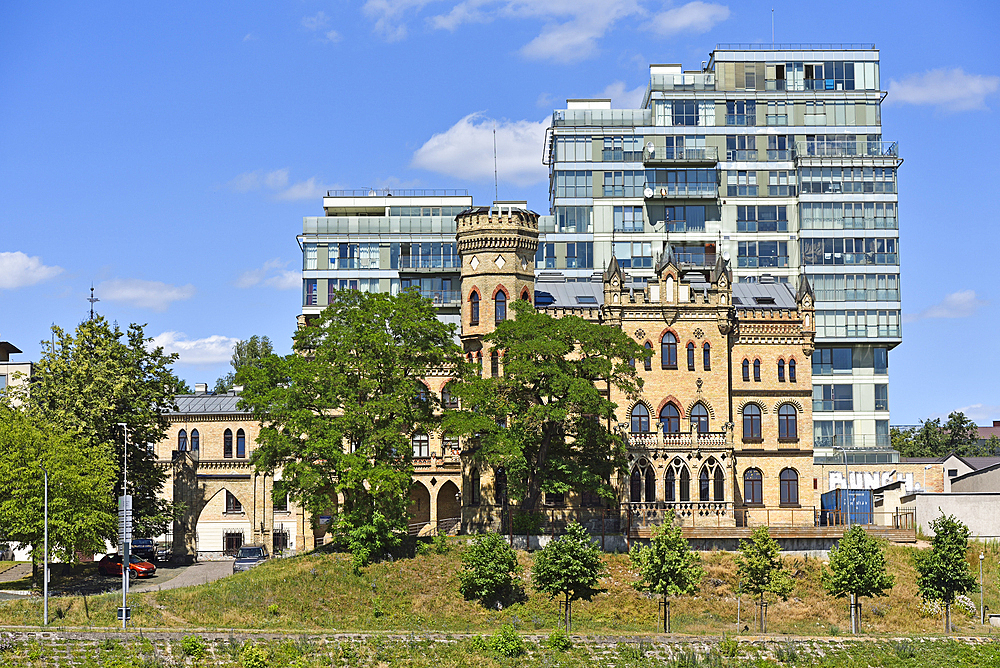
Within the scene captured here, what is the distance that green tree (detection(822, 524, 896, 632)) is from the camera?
51688 mm

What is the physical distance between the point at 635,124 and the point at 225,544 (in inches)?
2238

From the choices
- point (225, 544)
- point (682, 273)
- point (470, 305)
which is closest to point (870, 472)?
point (682, 273)

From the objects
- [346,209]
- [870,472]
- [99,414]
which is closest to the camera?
[99,414]

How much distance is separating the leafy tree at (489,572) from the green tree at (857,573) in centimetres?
1403

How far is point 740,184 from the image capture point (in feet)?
370

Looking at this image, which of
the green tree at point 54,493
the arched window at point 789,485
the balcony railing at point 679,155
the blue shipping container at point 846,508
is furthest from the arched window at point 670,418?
the balcony railing at point 679,155

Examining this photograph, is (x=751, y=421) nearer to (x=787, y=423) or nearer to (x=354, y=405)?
(x=787, y=423)

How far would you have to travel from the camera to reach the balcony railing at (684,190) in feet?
365

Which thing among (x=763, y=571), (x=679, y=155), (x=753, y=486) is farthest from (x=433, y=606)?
(x=679, y=155)

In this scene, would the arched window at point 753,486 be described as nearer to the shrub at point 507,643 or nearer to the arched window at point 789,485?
the arched window at point 789,485

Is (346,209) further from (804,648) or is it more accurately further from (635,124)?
(804,648)

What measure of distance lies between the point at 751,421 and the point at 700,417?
4168 millimetres

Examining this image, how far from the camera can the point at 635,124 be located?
112 meters

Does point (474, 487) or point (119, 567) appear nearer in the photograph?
point (119, 567)
